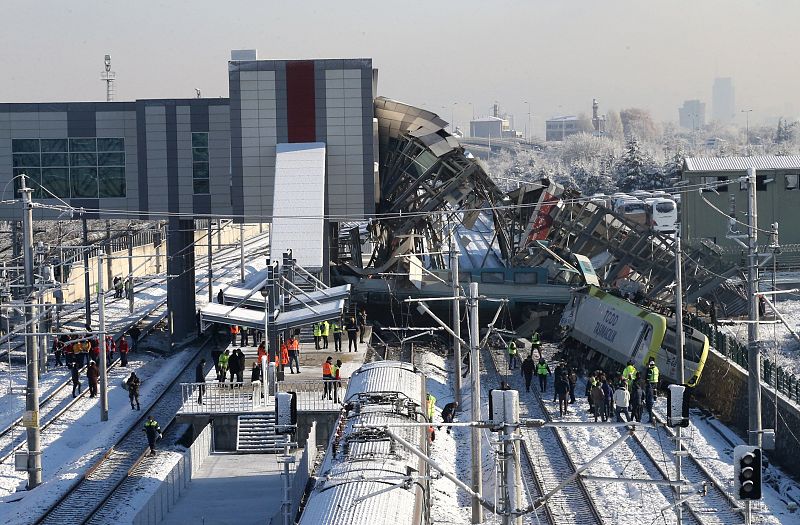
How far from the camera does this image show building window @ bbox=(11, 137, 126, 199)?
171ft

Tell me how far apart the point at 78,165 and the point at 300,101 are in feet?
33.6

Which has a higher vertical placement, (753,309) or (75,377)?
(753,309)

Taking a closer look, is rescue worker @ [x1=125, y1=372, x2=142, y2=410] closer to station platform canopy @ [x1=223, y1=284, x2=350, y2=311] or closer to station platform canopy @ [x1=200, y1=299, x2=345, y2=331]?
station platform canopy @ [x1=200, y1=299, x2=345, y2=331]

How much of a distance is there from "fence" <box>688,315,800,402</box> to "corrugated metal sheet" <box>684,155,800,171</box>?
78.6 ft

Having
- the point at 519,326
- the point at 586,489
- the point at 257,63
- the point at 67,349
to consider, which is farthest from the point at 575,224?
the point at 586,489

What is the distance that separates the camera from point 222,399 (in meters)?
36.2

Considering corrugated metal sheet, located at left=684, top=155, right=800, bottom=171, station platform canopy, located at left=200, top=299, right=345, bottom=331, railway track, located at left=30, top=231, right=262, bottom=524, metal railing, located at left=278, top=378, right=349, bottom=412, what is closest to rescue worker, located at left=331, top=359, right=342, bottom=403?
metal railing, located at left=278, top=378, right=349, bottom=412

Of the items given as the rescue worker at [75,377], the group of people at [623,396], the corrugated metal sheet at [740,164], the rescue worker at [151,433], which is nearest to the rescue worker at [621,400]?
the group of people at [623,396]

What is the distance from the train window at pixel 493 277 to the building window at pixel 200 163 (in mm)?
12119

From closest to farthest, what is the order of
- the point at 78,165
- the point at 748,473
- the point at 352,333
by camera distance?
the point at 748,473 < the point at 352,333 < the point at 78,165

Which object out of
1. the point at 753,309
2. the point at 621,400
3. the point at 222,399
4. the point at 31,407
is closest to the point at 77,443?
the point at 222,399

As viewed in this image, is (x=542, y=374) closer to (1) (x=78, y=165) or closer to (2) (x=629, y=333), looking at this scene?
(2) (x=629, y=333)

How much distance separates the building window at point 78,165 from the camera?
5225cm

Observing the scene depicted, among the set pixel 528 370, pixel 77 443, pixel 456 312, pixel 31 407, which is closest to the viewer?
pixel 31 407
